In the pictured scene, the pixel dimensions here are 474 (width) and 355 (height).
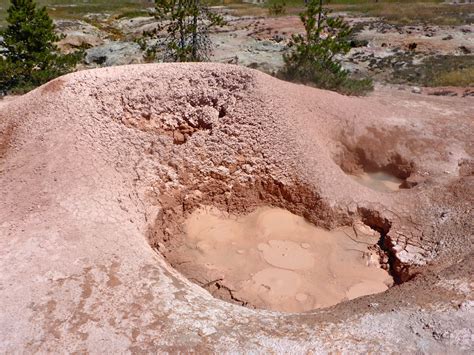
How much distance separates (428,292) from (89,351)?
2.98 metres

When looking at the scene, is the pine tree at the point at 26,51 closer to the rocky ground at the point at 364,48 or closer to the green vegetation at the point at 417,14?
the rocky ground at the point at 364,48

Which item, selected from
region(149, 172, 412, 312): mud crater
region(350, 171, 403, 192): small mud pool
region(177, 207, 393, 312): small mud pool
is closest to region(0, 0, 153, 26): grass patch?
region(149, 172, 412, 312): mud crater

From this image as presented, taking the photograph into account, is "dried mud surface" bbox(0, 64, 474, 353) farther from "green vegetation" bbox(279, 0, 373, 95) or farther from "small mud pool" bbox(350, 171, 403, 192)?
"green vegetation" bbox(279, 0, 373, 95)

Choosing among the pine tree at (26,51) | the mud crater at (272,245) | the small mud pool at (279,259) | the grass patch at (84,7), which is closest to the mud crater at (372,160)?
the mud crater at (272,245)

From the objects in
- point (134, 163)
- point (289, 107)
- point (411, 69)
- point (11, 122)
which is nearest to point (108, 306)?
point (134, 163)

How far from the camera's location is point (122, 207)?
5391 mm

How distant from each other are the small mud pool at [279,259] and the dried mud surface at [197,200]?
0.18 m

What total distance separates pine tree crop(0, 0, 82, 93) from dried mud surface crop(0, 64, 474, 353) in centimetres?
609

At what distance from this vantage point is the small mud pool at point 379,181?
7.38 meters

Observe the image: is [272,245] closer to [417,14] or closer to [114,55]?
[114,55]

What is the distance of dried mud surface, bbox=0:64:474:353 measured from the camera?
373 centimetres

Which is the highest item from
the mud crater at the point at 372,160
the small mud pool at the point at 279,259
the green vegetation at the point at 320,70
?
the green vegetation at the point at 320,70

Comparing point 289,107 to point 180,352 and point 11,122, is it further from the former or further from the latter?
point 180,352

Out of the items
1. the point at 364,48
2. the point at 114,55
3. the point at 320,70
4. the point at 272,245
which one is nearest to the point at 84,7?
the point at 114,55
